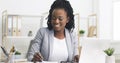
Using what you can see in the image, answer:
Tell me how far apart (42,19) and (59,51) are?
231 centimetres

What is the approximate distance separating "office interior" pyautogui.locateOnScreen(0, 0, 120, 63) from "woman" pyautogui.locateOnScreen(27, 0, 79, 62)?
1.50m

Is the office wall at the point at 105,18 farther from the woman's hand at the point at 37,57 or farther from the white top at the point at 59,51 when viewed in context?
the woman's hand at the point at 37,57

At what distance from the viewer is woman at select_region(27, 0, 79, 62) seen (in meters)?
1.67

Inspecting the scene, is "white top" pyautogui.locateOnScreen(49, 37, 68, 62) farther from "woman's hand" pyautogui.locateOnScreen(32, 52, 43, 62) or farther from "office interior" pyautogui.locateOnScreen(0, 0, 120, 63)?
"office interior" pyautogui.locateOnScreen(0, 0, 120, 63)

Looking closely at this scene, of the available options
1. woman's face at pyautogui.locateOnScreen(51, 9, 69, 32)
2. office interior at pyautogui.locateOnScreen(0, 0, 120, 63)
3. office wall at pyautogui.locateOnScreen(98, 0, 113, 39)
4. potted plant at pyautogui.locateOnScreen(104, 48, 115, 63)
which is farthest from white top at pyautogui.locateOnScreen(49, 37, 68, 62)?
office wall at pyautogui.locateOnScreen(98, 0, 113, 39)

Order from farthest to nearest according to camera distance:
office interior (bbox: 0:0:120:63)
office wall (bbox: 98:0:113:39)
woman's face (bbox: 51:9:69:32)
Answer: office wall (bbox: 98:0:113:39)
office interior (bbox: 0:0:120:63)
woman's face (bbox: 51:9:69:32)

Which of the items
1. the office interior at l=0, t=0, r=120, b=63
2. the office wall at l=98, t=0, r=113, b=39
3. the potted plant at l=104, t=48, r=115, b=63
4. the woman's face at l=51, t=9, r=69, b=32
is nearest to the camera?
the potted plant at l=104, t=48, r=115, b=63

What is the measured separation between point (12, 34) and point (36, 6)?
29.6 inches

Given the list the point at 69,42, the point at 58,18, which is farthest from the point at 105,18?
the point at 58,18

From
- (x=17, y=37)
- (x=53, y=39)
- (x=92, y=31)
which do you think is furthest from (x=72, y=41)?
(x=92, y=31)

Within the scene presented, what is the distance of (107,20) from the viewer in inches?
177

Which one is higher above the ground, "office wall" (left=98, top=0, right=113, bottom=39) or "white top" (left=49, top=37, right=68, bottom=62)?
"office wall" (left=98, top=0, right=113, bottom=39)

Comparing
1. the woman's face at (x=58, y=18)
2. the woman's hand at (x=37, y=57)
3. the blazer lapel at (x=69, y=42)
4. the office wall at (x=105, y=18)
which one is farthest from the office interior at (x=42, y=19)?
the woman's hand at (x=37, y=57)

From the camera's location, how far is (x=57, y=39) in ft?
5.75
